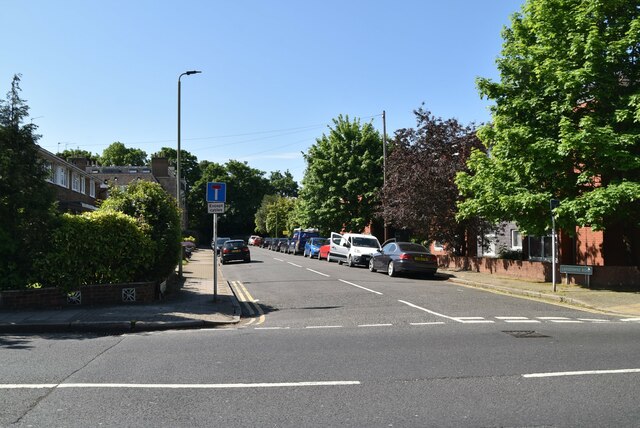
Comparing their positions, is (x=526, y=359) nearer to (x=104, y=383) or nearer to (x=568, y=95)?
(x=104, y=383)

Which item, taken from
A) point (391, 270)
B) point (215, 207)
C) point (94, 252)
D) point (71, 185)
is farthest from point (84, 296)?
point (71, 185)

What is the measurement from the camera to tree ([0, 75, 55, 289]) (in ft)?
38.8

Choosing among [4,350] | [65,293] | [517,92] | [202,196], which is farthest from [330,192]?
[202,196]

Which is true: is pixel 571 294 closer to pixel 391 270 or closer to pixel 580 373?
pixel 391 270

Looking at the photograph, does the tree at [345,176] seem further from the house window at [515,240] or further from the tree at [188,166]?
the tree at [188,166]

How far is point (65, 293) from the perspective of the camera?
39.7 ft

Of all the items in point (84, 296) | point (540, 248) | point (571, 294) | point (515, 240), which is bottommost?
point (571, 294)

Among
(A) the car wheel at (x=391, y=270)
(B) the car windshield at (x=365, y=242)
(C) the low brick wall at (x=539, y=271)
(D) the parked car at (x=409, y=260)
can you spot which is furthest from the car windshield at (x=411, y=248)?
(B) the car windshield at (x=365, y=242)

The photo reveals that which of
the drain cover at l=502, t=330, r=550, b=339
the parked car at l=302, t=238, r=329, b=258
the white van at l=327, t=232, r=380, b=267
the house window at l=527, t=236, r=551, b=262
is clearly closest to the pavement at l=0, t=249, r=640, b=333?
the drain cover at l=502, t=330, r=550, b=339

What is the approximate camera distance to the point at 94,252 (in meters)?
12.5

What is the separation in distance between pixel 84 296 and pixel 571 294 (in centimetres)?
1309

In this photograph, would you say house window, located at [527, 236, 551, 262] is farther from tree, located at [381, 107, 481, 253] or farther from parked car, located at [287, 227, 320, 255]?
parked car, located at [287, 227, 320, 255]

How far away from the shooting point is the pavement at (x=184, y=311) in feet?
32.9

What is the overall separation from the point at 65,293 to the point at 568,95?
48.7ft
